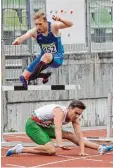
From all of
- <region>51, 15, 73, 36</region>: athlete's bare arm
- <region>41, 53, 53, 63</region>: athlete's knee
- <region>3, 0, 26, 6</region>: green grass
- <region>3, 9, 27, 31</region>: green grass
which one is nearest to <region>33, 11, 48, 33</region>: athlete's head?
<region>51, 15, 73, 36</region>: athlete's bare arm

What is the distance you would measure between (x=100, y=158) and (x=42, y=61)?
236cm

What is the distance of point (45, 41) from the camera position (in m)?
12.0

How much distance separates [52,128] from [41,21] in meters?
1.85

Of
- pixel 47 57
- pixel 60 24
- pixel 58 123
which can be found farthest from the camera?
pixel 47 57

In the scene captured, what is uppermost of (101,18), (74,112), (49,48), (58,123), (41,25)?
(101,18)

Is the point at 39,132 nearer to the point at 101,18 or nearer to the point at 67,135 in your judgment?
the point at 67,135

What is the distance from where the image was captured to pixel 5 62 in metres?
15.7

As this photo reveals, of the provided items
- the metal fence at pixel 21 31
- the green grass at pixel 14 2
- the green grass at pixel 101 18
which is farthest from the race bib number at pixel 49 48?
the green grass at pixel 101 18

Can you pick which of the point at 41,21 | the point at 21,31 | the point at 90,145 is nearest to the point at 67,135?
the point at 90,145

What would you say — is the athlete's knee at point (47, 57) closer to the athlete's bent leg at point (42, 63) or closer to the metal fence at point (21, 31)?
the athlete's bent leg at point (42, 63)

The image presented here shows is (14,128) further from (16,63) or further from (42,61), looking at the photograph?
(42,61)

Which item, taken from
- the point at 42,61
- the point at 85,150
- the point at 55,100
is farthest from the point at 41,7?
the point at 85,150

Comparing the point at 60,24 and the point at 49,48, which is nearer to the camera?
the point at 60,24

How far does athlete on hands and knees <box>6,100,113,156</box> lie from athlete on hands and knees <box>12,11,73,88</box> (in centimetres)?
127
